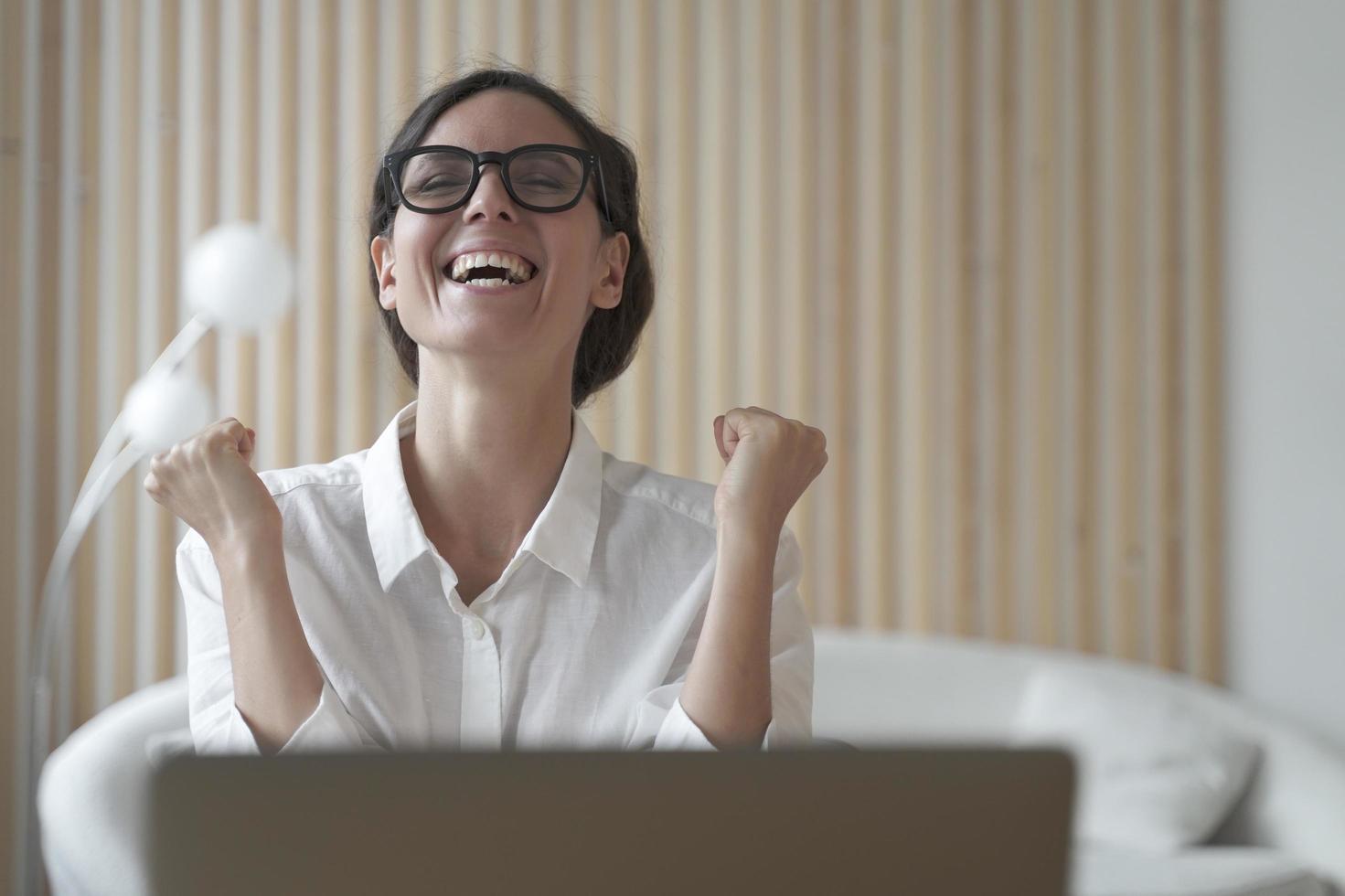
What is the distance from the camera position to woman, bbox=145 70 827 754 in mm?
1065

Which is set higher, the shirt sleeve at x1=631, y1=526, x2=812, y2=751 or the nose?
the nose

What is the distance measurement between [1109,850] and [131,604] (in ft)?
7.08

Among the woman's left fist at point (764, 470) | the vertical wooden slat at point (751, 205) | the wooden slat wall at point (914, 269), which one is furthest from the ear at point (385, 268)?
the vertical wooden slat at point (751, 205)

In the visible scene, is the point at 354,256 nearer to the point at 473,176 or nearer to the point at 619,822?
the point at 473,176

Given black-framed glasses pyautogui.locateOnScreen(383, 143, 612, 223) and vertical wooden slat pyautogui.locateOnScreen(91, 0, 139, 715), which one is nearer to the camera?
black-framed glasses pyautogui.locateOnScreen(383, 143, 612, 223)

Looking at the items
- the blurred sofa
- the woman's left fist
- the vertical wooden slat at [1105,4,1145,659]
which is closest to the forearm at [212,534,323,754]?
the woman's left fist

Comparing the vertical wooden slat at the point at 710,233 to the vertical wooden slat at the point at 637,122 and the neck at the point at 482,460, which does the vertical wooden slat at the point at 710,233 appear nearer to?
the vertical wooden slat at the point at 637,122

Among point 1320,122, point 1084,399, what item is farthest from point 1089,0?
point 1084,399

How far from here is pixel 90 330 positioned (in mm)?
2879

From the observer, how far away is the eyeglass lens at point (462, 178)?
1.14 m

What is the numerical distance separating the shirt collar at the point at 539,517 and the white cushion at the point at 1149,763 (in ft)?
4.86

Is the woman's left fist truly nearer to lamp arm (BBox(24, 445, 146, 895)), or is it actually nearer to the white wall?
lamp arm (BBox(24, 445, 146, 895))

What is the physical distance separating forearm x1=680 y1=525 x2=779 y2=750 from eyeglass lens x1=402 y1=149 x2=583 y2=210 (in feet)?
1.15

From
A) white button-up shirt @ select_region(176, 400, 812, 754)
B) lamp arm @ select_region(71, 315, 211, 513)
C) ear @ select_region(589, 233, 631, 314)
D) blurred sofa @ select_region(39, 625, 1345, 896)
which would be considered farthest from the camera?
lamp arm @ select_region(71, 315, 211, 513)
